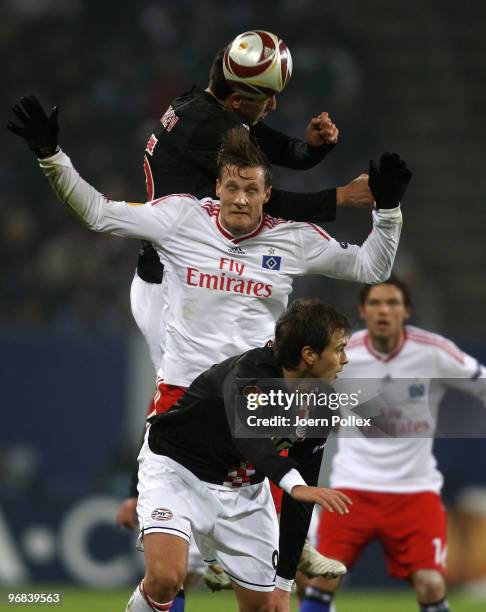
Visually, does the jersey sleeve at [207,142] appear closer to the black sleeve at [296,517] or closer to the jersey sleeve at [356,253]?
the jersey sleeve at [356,253]

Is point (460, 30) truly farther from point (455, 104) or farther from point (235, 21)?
point (235, 21)

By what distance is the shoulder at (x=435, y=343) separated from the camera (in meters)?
7.74

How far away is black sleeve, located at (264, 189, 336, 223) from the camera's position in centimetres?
586

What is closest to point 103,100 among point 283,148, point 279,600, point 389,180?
point 283,148

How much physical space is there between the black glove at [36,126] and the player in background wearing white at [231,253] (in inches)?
13.2

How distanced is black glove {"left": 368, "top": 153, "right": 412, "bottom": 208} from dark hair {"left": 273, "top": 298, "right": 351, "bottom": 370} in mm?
603

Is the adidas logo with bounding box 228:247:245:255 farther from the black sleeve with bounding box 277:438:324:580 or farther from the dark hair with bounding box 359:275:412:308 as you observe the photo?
the dark hair with bounding box 359:275:412:308

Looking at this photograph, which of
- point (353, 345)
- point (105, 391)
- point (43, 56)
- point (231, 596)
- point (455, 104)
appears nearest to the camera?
point (353, 345)

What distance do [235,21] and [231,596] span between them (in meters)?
7.19

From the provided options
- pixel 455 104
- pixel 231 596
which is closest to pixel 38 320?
pixel 231 596

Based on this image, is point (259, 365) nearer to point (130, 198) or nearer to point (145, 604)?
point (145, 604)

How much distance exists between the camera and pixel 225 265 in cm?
580

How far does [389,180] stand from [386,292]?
218 cm

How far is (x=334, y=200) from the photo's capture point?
584 cm
